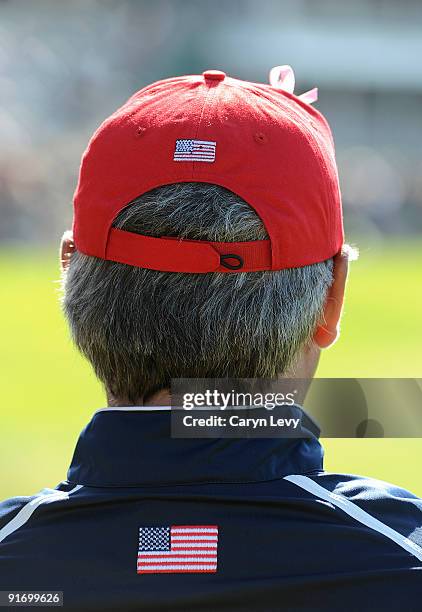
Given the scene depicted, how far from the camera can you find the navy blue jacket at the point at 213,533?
43.1 inches

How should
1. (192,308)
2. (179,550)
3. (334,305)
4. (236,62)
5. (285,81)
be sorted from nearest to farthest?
(179,550) → (192,308) → (334,305) → (285,81) → (236,62)

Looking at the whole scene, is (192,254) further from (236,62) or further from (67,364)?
(236,62)

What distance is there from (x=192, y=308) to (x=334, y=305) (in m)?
0.25

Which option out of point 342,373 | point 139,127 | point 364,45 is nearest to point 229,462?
point 139,127

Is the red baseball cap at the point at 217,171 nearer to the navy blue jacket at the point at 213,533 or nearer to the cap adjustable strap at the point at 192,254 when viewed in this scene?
the cap adjustable strap at the point at 192,254

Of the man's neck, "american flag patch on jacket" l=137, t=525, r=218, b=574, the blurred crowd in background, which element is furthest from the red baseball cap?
the blurred crowd in background

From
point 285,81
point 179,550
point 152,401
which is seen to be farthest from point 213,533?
point 285,81

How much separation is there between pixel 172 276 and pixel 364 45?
37.5 meters

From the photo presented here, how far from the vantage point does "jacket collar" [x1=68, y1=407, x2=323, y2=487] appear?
44.9 inches

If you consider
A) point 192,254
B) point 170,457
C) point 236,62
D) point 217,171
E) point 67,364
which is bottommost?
point 170,457

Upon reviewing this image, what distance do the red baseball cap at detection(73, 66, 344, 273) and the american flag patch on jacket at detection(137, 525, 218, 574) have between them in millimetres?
324

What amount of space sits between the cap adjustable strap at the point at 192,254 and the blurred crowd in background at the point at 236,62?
869 inches

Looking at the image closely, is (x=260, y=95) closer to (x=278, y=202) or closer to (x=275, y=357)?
(x=278, y=202)

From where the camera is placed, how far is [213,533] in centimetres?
112
